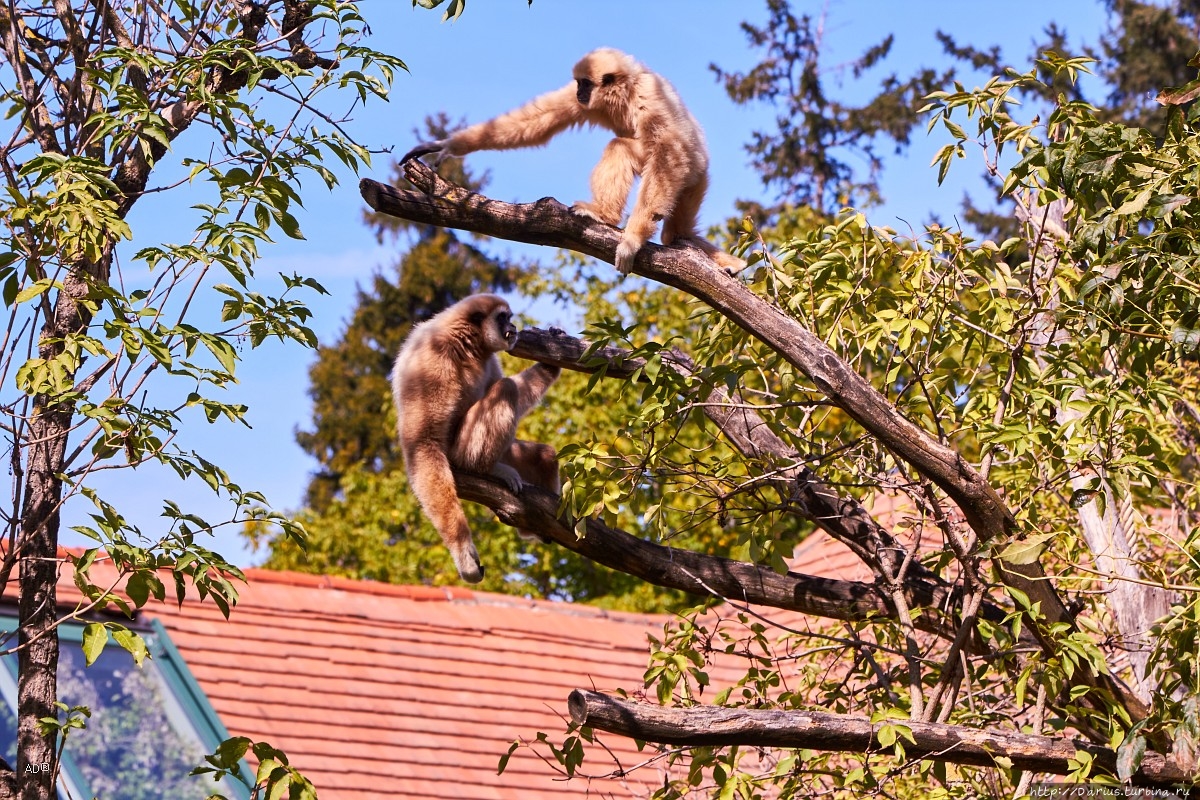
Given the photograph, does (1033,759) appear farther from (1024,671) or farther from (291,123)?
(291,123)

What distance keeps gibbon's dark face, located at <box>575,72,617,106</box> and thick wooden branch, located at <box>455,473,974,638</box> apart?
5.85 ft

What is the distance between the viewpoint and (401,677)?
878cm

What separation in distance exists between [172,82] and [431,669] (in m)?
5.95

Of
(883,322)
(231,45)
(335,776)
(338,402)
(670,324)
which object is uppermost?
(338,402)

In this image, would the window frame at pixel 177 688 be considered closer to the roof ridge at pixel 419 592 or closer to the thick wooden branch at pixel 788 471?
the roof ridge at pixel 419 592

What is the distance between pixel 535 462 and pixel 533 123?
1.48m

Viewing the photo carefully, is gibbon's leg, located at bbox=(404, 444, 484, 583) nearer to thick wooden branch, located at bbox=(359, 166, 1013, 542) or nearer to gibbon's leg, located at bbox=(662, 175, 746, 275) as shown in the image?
gibbon's leg, located at bbox=(662, 175, 746, 275)

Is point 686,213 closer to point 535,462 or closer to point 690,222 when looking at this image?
point 690,222

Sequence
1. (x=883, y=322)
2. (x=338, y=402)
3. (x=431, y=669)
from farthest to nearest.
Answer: (x=338, y=402)
(x=431, y=669)
(x=883, y=322)

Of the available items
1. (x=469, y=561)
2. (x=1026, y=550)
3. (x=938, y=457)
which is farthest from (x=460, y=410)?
(x=1026, y=550)

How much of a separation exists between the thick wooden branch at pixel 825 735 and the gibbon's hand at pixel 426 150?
6.11ft

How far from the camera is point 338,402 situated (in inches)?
1125

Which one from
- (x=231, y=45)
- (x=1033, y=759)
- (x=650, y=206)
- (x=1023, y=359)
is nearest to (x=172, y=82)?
(x=231, y=45)

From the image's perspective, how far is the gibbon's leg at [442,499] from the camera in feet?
17.2
